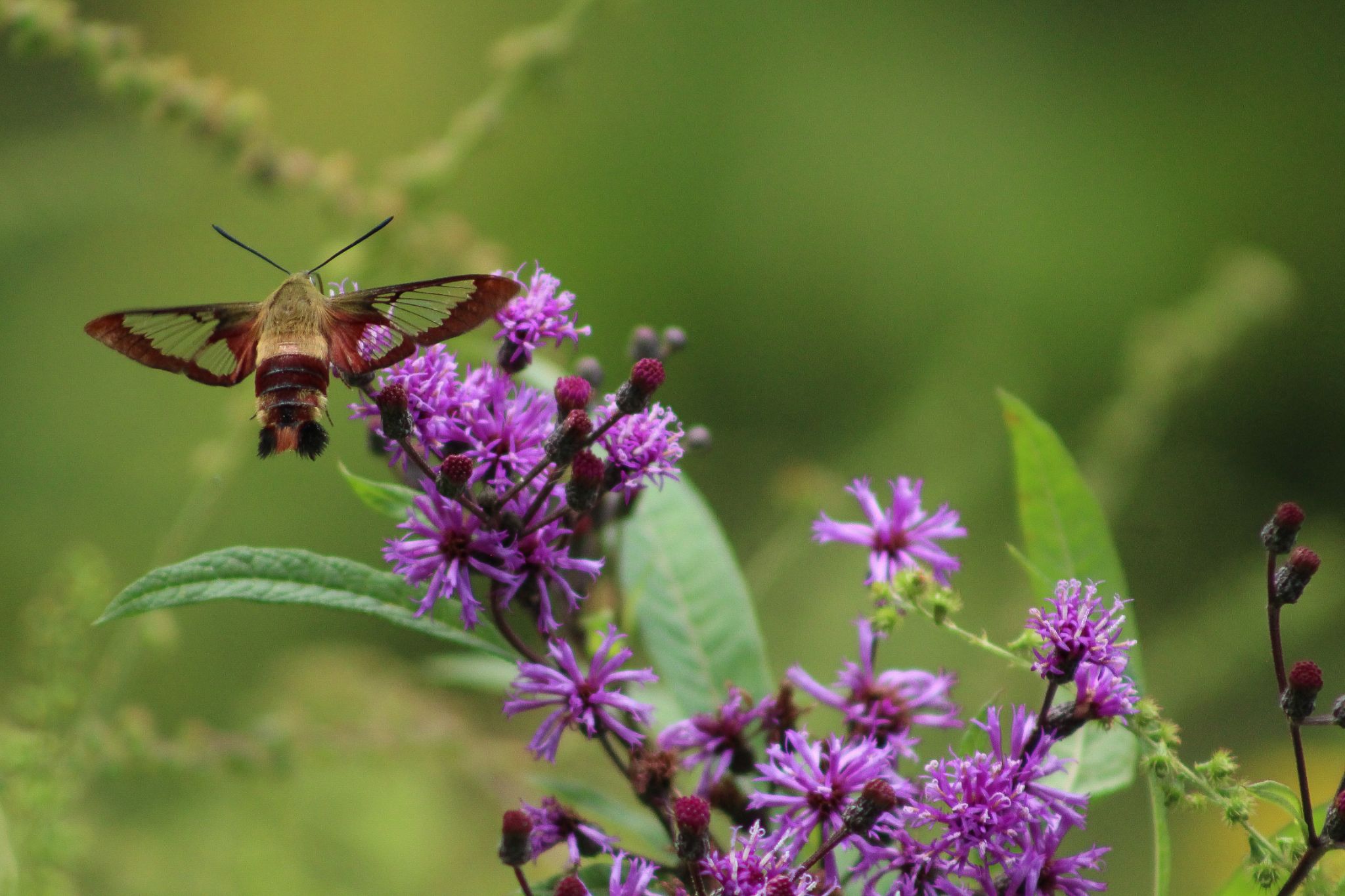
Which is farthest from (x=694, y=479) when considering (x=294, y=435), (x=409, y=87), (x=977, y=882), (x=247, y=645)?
(x=977, y=882)

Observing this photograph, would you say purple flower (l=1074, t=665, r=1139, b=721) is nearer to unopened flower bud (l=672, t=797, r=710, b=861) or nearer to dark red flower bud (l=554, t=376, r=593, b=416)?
unopened flower bud (l=672, t=797, r=710, b=861)

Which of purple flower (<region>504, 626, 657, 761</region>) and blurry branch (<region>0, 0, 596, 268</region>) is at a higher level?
blurry branch (<region>0, 0, 596, 268</region>)

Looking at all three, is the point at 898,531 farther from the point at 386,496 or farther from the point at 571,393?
the point at 386,496

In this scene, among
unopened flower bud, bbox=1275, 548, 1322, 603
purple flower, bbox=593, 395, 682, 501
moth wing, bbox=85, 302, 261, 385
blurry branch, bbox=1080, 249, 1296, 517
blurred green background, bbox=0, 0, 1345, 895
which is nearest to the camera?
unopened flower bud, bbox=1275, 548, 1322, 603

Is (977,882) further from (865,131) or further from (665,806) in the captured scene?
(865,131)

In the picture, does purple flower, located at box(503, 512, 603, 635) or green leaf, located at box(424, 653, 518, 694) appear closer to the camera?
purple flower, located at box(503, 512, 603, 635)

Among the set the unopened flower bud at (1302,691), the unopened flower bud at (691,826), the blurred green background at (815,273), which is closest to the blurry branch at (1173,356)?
the blurred green background at (815,273)

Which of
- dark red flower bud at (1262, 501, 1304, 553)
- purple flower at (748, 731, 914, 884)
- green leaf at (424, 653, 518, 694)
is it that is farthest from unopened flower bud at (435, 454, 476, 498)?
dark red flower bud at (1262, 501, 1304, 553)
